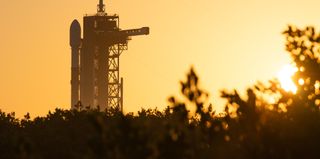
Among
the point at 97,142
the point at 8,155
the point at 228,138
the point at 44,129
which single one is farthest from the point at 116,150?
the point at 44,129

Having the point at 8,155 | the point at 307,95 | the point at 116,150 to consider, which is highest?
the point at 8,155

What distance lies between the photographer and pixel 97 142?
1953cm

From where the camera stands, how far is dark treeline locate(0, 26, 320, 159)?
19.9m

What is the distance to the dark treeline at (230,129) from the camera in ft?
65.4

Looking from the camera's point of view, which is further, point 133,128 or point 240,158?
point 240,158

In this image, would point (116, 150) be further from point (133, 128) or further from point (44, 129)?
point (44, 129)

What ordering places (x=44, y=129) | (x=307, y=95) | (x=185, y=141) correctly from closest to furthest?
1. (x=185, y=141)
2. (x=307, y=95)
3. (x=44, y=129)

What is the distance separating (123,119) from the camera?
2002 centimetres

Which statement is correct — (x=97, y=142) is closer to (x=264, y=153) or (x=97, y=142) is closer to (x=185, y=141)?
(x=185, y=141)

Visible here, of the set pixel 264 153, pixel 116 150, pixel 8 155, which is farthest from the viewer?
pixel 8 155

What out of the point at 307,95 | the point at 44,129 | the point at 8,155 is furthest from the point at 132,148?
Result: the point at 44,129

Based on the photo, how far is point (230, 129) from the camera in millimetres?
24297

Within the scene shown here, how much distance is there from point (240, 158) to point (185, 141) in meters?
3.12

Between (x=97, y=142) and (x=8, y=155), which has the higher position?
(x=8, y=155)
